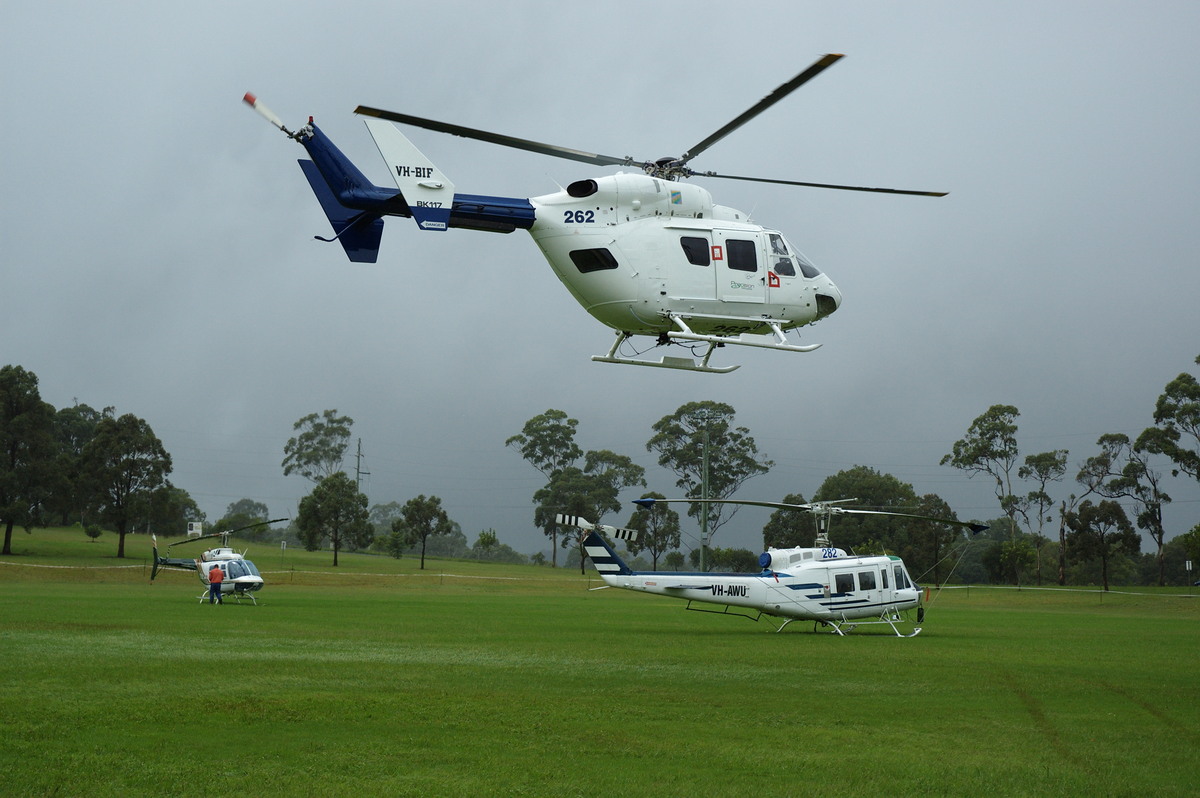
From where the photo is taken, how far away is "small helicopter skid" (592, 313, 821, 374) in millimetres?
12930

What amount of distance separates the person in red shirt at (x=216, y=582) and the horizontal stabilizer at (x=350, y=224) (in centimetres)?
1791

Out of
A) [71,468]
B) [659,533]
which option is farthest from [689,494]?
[71,468]

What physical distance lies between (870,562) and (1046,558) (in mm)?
60721

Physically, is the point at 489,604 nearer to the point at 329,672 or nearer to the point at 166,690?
the point at 329,672

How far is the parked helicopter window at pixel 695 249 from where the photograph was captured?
43.3 ft

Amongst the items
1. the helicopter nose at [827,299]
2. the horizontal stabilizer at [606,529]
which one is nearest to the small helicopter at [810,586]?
the horizontal stabilizer at [606,529]

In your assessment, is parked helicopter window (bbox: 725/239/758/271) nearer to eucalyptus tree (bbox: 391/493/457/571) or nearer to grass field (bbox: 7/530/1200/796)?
grass field (bbox: 7/530/1200/796)

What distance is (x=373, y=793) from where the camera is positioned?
297 inches

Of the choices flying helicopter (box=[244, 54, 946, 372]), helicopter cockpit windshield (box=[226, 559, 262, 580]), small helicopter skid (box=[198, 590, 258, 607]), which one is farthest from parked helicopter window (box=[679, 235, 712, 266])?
helicopter cockpit windshield (box=[226, 559, 262, 580])

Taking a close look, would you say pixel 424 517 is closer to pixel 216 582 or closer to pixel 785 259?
pixel 216 582

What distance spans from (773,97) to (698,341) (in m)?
3.50

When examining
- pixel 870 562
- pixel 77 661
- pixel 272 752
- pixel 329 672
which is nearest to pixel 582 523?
pixel 870 562

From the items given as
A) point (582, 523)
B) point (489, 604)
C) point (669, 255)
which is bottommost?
point (489, 604)

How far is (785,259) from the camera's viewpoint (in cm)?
1395
